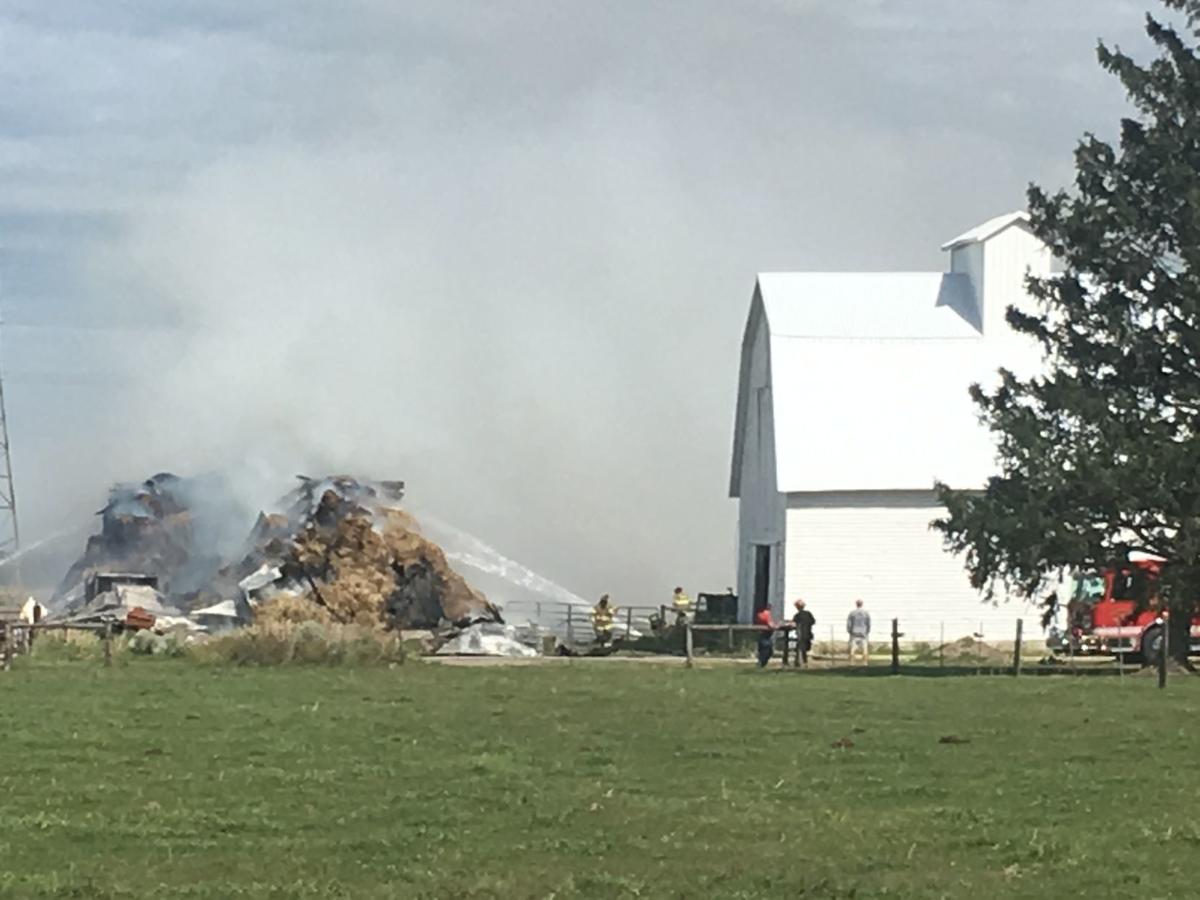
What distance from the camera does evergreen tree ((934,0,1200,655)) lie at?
3900 centimetres

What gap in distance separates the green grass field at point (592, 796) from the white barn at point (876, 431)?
26408 mm

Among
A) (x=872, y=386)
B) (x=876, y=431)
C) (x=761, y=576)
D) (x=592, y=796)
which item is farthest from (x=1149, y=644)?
(x=592, y=796)

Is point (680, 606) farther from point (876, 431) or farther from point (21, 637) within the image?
point (21, 637)

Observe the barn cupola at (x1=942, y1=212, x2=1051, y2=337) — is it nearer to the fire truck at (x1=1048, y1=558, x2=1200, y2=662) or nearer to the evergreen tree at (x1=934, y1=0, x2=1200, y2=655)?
the fire truck at (x1=1048, y1=558, x2=1200, y2=662)

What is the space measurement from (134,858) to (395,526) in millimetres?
46030

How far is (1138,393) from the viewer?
41.1m

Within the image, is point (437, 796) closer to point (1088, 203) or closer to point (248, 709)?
point (248, 709)

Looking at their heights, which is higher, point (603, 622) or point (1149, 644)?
point (603, 622)

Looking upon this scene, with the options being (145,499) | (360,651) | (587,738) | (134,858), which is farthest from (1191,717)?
(145,499)

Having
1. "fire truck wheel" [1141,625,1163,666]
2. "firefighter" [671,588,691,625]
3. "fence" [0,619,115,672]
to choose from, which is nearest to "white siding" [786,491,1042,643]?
"firefighter" [671,588,691,625]

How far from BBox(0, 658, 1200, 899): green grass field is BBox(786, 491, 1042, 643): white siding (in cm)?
2627

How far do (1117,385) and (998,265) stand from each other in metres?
20.3

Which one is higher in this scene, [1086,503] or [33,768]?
[1086,503]

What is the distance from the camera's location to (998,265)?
201 feet
